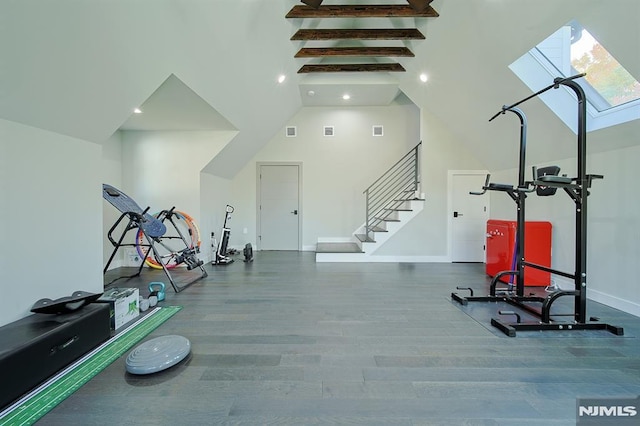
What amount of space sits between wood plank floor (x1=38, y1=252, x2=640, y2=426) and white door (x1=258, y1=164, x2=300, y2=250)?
12.4ft

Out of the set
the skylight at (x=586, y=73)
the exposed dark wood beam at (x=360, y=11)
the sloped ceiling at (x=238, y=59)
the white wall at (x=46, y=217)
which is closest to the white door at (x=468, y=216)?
the sloped ceiling at (x=238, y=59)

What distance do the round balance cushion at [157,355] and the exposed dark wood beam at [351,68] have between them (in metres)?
Answer: 4.56

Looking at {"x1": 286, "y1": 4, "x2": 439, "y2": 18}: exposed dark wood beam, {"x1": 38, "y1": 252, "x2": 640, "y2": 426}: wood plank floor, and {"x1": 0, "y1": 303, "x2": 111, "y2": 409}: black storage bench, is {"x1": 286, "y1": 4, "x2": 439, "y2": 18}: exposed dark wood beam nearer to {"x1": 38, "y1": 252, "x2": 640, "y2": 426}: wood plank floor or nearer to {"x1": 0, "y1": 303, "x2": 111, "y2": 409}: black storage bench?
{"x1": 38, "y1": 252, "x2": 640, "y2": 426}: wood plank floor

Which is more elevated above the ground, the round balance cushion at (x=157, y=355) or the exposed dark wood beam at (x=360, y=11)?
the exposed dark wood beam at (x=360, y=11)

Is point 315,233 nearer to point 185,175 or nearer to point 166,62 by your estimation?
point 185,175

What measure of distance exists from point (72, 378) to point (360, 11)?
14.6ft

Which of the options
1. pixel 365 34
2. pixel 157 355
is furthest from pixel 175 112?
pixel 157 355

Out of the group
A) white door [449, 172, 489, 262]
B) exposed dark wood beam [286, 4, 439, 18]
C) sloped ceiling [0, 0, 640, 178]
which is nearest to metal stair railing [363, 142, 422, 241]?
white door [449, 172, 489, 262]

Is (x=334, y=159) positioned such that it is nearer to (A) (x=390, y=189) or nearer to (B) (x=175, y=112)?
(A) (x=390, y=189)

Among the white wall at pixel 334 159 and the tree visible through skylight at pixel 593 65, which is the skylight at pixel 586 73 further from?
the white wall at pixel 334 159

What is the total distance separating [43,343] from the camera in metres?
1.67

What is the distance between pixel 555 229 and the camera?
375 centimetres

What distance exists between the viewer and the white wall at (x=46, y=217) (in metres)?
2.04

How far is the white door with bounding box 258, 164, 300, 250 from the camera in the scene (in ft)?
22.5
